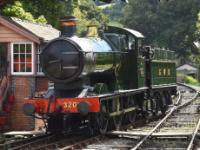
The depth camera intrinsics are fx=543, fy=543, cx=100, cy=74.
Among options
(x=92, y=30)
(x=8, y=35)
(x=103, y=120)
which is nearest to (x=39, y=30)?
(x=8, y=35)

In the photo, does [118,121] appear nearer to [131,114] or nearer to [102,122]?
A: [102,122]

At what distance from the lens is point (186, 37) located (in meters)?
72.9

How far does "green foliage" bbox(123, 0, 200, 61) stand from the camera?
72.8m

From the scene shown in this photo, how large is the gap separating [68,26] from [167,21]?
2477 inches

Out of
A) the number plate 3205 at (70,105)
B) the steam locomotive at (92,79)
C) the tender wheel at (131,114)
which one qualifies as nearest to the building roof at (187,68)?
the tender wheel at (131,114)

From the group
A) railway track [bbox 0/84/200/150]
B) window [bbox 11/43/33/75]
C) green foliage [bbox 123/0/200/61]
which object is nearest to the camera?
railway track [bbox 0/84/200/150]

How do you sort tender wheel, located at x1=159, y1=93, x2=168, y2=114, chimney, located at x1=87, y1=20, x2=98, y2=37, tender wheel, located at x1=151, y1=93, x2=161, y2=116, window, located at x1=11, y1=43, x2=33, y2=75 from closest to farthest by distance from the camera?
chimney, located at x1=87, y1=20, x2=98, y2=37 < window, located at x1=11, y1=43, x2=33, y2=75 < tender wheel, located at x1=151, y1=93, x2=161, y2=116 < tender wheel, located at x1=159, y1=93, x2=168, y2=114

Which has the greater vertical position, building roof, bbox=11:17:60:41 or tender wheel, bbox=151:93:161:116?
building roof, bbox=11:17:60:41

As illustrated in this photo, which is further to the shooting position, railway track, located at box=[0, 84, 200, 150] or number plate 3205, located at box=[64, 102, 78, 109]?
number plate 3205, located at box=[64, 102, 78, 109]

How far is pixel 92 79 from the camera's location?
15156 millimetres

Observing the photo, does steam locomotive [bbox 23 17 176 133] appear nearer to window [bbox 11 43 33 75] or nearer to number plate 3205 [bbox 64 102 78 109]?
number plate 3205 [bbox 64 102 78 109]

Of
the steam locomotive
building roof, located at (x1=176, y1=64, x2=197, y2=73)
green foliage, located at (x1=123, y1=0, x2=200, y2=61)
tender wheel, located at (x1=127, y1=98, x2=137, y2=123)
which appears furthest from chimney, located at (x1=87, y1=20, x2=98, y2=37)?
green foliage, located at (x1=123, y1=0, x2=200, y2=61)

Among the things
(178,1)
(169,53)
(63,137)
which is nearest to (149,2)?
(178,1)

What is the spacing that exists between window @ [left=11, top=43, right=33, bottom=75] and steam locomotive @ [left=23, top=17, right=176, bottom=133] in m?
2.38
